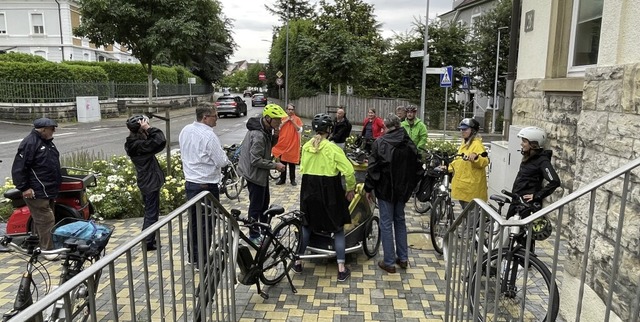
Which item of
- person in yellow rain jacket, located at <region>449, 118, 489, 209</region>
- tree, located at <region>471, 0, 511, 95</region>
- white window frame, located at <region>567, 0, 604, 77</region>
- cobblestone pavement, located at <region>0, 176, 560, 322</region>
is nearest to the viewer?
cobblestone pavement, located at <region>0, 176, 560, 322</region>

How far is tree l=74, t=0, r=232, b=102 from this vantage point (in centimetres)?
2619

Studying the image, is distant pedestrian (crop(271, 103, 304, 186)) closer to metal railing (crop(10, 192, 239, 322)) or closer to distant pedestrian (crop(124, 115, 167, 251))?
distant pedestrian (crop(124, 115, 167, 251))

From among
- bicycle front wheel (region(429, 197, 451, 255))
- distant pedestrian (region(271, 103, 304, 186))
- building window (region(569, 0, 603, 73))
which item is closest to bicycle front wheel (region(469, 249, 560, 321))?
bicycle front wheel (region(429, 197, 451, 255))

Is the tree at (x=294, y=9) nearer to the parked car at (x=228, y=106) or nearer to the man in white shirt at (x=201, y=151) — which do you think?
the parked car at (x=228, y=106)

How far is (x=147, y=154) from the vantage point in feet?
17.9

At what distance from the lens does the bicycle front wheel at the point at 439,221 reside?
578cm

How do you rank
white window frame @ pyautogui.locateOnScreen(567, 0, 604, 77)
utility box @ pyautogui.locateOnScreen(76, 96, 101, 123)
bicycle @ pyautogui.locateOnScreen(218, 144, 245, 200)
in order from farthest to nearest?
utility box @ pyautogui.locateOnScreen(76, 96, 101, 123) → bicycle @ pyautogui.locateOnScreen(218, 144, 245, 200) → white window frame @ pyautogui.locateOnScreen(567, 0, 604, 77)

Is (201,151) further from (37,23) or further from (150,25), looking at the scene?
(37,23)

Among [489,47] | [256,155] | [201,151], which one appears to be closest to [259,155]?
[256,155]

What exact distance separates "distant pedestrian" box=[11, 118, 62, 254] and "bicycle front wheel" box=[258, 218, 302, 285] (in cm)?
270

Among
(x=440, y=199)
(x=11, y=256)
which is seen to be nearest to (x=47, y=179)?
(x=11, y=256)

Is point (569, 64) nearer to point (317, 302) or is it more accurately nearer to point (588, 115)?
point (588, 115)

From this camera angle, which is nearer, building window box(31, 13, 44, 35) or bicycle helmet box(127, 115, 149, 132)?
bicycle helmet box(127, 115, 149, 132)

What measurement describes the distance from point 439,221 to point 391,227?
3.59 feet
